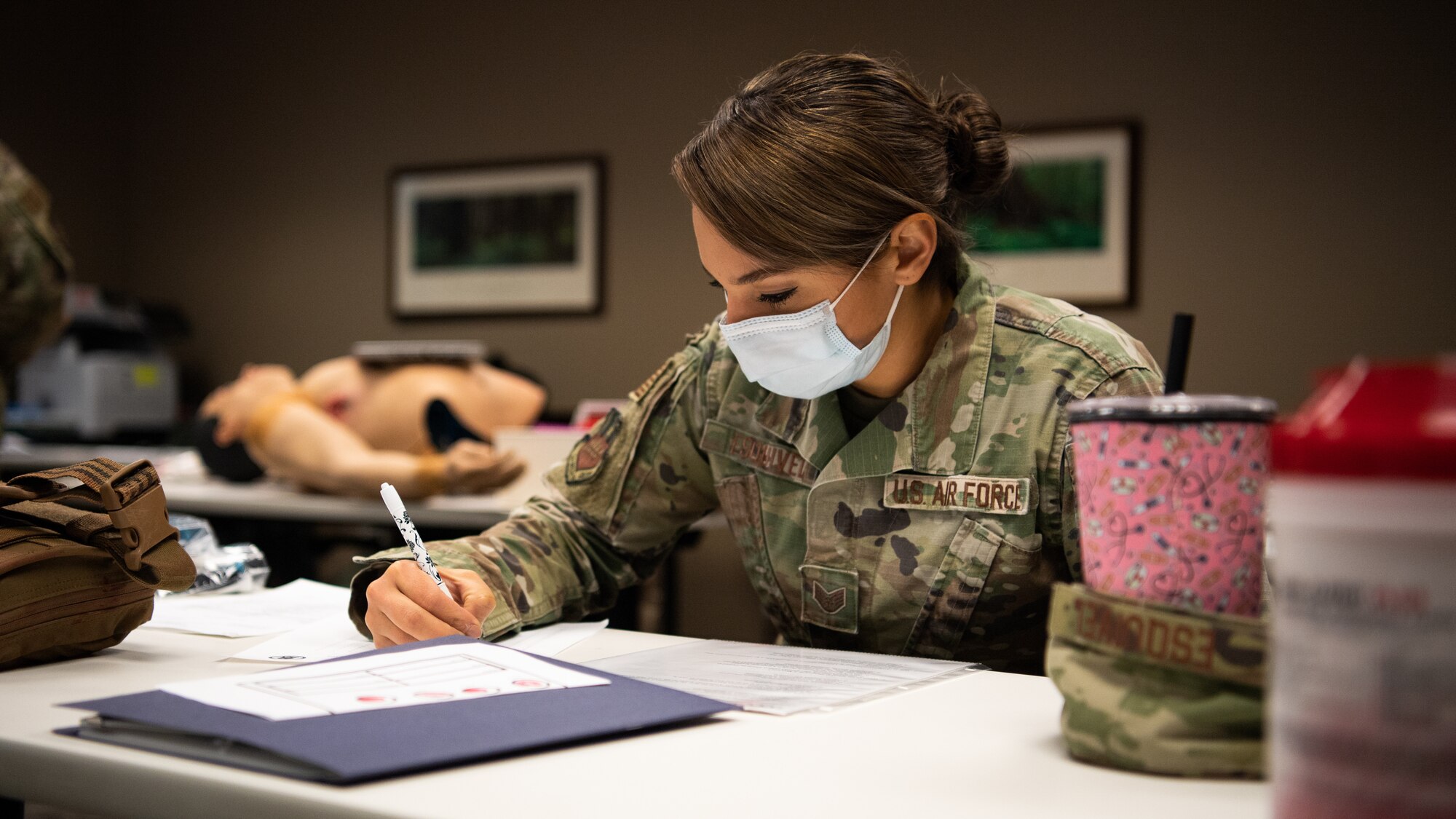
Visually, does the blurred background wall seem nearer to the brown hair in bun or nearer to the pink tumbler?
the brown hair in bun

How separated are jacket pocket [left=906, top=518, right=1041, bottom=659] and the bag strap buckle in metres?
0.73

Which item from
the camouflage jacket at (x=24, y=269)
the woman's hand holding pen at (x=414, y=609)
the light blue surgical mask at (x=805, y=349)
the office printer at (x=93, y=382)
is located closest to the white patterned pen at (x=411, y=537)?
the woman's hand holding pen at (x=414, y=609)

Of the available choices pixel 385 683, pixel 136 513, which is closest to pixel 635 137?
pixel 136 513

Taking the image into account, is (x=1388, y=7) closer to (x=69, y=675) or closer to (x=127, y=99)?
(x=69, y=675)

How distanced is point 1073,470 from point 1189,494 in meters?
0.54

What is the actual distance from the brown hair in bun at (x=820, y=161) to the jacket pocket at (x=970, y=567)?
31cm

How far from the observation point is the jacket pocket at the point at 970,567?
3.93 ft

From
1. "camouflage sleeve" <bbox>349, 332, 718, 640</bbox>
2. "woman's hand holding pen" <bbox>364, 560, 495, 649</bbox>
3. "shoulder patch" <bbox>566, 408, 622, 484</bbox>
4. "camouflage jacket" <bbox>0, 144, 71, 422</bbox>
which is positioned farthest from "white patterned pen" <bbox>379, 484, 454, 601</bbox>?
"camouflage jacket" <bbox>0, 144, 71, 422</bbox>

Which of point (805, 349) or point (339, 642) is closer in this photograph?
point (339, 642)

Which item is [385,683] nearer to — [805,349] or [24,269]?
[805,349]

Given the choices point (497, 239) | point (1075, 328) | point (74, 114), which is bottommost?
point (1075, 328)

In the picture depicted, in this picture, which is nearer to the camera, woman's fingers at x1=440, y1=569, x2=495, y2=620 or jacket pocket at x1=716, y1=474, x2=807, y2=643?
woman's fingers at x1=440, y1=569, x2=495, y2=620

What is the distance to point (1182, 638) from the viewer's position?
2.07 ft

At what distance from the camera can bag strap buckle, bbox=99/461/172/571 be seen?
1011 mm
